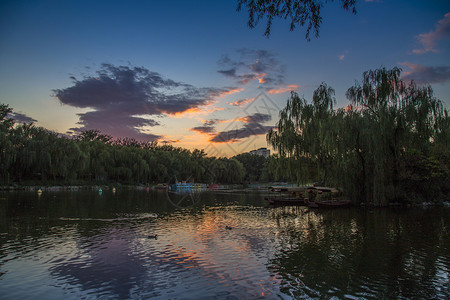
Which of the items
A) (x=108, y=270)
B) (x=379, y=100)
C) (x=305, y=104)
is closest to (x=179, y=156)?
(x=305, y=104)

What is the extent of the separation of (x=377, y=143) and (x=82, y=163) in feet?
191

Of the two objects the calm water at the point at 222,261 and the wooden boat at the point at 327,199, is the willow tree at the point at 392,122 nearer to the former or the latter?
the wooden boat at the point at 327,199

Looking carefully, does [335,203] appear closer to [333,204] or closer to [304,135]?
[333,204]

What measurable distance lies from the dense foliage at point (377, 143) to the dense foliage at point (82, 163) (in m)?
48.2

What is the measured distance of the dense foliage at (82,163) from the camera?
57438 millimetres

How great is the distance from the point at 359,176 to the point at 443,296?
80.5ft

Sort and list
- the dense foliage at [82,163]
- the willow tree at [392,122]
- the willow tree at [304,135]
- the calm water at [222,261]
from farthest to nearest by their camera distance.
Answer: the dense foliage at [82,163], the willow tree at [304,135], the willow tree at [392,122], the calm water at [222,261]

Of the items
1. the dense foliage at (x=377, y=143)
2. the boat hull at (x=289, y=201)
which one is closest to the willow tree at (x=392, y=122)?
the dense foliage at (x=377, y=143)

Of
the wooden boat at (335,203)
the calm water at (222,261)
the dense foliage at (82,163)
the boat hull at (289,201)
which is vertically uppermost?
the dense foliage at (82,163)

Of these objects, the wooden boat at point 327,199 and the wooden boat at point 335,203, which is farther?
the wooden boat at point 327,199

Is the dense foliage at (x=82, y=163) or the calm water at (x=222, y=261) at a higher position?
the dense foliage at (x=82, y=163)

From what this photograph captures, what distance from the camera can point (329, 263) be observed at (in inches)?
432

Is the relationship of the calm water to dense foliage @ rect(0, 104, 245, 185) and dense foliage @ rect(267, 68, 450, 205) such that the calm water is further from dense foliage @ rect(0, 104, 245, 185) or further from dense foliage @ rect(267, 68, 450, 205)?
dense foliage @ rect(0, 104, 245, 185)

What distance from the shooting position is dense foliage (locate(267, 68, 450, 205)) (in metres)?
28.2
